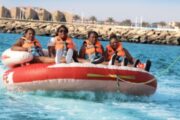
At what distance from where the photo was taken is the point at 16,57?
964cm

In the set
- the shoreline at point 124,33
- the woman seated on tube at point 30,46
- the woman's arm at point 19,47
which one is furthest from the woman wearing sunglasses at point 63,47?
the shoreline at point 124,33

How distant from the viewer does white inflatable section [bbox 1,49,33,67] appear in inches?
375

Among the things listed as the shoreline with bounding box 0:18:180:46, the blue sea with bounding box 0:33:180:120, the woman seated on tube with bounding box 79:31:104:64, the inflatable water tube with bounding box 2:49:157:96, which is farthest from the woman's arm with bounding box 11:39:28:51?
the shoreline with bounding box 0:18:180:46

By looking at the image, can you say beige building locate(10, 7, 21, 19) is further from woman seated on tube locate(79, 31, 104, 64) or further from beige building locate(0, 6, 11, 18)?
woman seated on tube locate(79, 31, 104, 64)

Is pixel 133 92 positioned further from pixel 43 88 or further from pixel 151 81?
pixel 43 88

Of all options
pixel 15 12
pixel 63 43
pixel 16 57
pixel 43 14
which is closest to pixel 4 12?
pixel 15 12

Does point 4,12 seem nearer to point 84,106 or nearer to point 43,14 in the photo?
→ point 43,14

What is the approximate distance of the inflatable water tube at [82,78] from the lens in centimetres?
889

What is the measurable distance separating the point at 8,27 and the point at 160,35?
22550mm

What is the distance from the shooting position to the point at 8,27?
240ft

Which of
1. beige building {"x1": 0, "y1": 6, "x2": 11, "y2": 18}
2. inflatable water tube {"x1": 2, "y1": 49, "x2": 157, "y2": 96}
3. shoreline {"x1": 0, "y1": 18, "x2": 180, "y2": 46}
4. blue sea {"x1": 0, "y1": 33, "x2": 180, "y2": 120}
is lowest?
shoreline {"x1": 0, "y1": 18, "x2": 180, "y2": 46}

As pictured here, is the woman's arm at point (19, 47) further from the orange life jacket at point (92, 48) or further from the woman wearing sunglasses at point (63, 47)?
the orange life jacket at point (92, 48)

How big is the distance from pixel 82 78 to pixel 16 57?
152cm

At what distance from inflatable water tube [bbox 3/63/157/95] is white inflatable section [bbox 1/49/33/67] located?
0.27 metres
